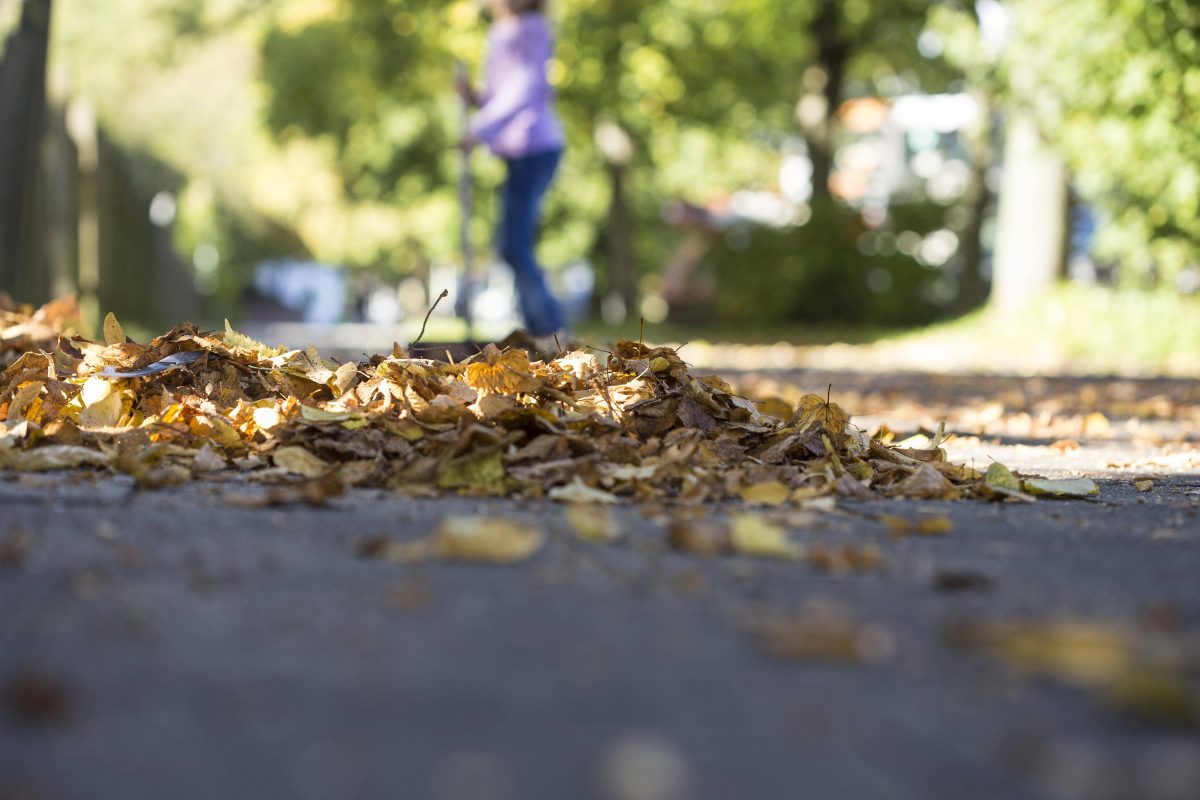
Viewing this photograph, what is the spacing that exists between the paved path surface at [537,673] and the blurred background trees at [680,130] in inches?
349

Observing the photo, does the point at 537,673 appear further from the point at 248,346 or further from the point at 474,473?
the point at 248,346

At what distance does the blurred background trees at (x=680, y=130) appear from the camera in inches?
549

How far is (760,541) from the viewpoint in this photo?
271 cm

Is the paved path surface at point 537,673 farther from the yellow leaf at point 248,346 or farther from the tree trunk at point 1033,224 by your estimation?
the tree trunk at point 1033,224

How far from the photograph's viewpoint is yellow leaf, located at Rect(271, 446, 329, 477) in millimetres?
3613

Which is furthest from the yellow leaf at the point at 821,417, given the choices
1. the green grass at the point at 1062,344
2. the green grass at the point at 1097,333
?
the green grass at the point at 1097,333

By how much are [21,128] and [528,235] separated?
4793 millimetres

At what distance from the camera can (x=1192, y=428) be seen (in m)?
7.07

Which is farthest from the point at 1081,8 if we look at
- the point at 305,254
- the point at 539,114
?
the point at 305,254

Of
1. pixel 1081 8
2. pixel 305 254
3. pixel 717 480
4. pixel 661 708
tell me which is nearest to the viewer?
pixel 661 708

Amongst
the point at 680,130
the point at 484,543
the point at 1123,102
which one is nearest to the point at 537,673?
the point at 484,543

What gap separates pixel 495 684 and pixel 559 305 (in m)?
6.87

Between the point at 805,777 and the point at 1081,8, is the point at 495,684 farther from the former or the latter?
the point at 1081,8

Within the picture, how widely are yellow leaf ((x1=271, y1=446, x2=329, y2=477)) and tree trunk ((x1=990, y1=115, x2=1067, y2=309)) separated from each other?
528 inches
